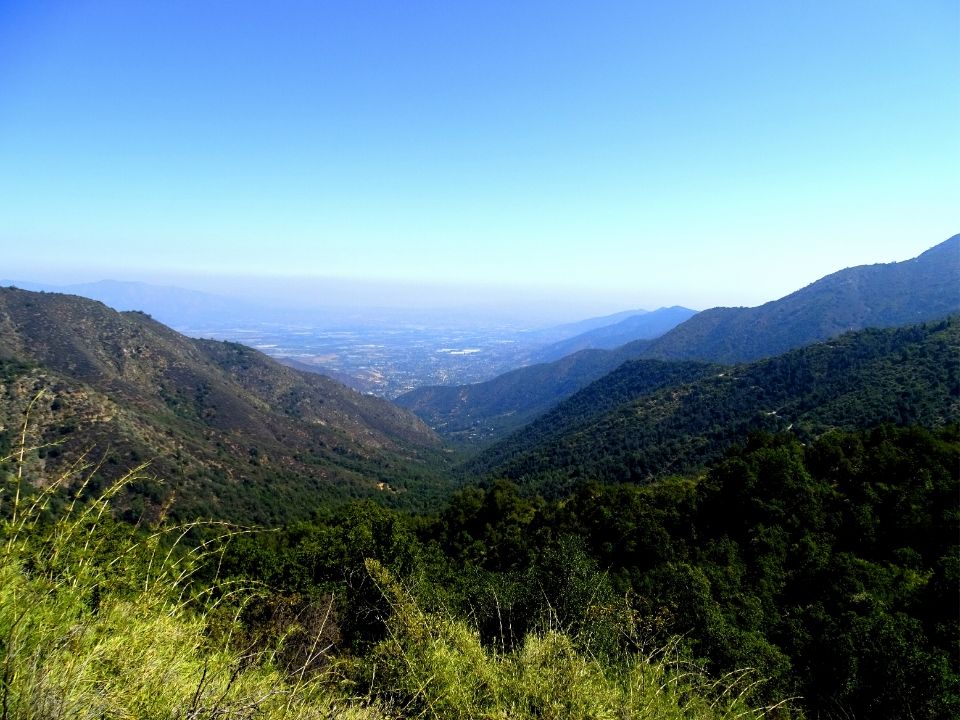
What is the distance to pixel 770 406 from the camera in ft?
240

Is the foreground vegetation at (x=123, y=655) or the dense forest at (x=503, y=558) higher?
the foreground vegetation at (x=123, y=655)

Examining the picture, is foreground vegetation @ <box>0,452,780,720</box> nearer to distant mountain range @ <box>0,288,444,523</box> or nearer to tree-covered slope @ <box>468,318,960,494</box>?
distant mountain range @ <box>0,288,444,523</box>

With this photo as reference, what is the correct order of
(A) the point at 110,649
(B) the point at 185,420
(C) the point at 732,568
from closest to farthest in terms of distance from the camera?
(A) the point at 110,649 → (C) the point at 732,568 → (B) the point at 185,420

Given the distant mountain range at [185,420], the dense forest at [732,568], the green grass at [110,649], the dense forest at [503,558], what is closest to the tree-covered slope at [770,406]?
the dense forest at [503,558]

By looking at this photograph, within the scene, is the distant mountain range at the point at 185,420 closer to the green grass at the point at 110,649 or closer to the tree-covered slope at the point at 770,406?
the tree-covered slope at the point at 770,406

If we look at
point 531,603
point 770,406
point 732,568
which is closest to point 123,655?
point 531,603

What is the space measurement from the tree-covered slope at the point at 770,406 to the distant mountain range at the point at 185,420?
28.3 meters

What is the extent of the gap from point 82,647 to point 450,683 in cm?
418

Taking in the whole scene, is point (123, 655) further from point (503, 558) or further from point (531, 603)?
point (503, 558)

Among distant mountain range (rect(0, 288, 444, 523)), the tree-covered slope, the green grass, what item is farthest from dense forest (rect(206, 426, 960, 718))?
the tree-covered slope

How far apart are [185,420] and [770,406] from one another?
299 feet

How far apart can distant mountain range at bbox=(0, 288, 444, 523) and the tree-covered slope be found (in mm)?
28273

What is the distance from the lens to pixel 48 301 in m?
92.3

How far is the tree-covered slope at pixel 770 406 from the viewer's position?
176 feet
